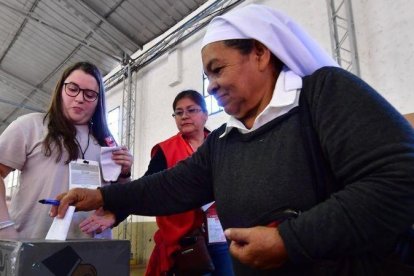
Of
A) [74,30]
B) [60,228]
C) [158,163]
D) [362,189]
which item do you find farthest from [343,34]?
[74,30]

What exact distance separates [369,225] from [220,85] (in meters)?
0.50

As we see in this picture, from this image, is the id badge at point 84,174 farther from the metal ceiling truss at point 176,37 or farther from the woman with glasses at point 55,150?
the metal ceiling truss at point 176,37

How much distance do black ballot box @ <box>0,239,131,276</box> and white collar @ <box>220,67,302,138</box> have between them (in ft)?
1.46

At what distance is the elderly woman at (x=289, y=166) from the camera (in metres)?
0.56

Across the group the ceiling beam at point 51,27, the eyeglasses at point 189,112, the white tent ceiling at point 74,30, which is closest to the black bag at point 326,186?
the eyeglasses at point 189,112

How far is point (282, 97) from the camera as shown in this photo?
762 mm

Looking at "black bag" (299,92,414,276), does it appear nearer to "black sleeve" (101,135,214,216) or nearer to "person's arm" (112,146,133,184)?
"black sleeve" (101,135,214,216)

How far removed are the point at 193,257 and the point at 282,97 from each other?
2.93 ft

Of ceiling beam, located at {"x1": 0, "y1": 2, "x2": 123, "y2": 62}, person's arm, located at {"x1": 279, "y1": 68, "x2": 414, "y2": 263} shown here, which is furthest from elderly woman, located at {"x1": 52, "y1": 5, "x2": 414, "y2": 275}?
ceiling beam, located at {"x1": 0, "y1": 2, "x2": 123, "y2": 62}

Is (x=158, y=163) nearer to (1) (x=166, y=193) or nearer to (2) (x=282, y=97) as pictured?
(1) (x=166, y=193)

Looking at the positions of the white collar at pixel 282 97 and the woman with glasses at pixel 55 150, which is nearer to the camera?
the white collar at pixel 282 97

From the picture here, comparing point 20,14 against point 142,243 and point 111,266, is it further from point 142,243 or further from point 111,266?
point 111,266

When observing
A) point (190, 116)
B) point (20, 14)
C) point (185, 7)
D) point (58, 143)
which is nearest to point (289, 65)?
point (58, 143)

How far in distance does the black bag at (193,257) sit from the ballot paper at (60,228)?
64 cm
